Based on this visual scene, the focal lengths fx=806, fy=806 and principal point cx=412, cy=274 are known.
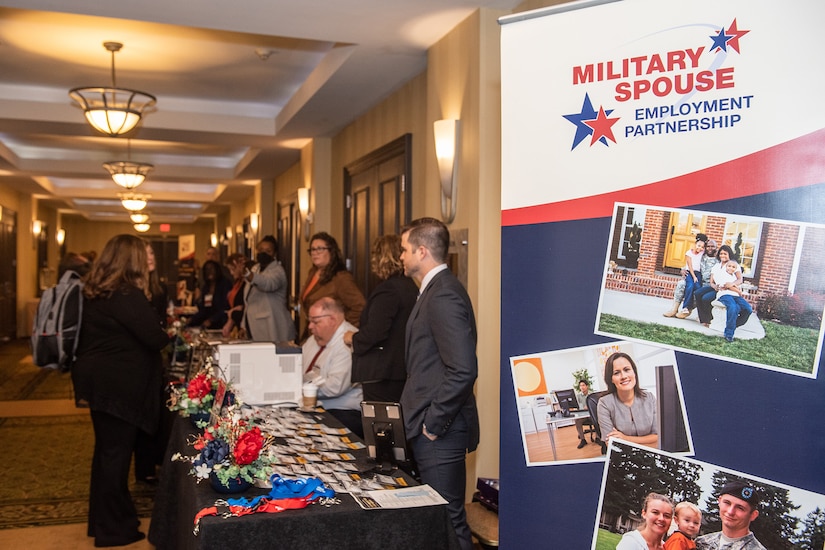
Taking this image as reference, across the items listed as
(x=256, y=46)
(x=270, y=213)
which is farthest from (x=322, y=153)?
(x=270, y=213)

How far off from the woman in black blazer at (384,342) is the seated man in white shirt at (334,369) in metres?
0.16

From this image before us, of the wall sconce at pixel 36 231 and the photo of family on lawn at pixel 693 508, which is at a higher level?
the wall sconce at pixel 36 231

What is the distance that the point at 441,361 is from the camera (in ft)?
10.1

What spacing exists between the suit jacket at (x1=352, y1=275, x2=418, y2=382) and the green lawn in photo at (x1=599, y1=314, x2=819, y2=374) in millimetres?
1954

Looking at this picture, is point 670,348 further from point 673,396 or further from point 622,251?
point 622,251

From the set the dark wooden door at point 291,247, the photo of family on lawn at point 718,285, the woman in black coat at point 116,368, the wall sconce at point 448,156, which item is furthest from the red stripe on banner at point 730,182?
the dark wooden door at point 291,247

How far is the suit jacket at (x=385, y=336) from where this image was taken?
12.9 feet

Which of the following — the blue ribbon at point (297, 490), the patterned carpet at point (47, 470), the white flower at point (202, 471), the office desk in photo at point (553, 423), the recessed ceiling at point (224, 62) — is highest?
the recessed ceiling at point (224, 62)

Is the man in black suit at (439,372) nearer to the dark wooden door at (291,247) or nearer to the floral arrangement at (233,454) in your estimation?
the floral arrangement at (233,454)

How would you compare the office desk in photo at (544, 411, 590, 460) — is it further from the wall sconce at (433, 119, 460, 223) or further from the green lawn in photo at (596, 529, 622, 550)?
the wall sconce at (433, 119, 460, 223)

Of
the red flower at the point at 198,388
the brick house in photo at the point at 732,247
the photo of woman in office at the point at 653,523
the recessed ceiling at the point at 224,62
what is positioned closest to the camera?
the brick house in photo at the point at 732,247

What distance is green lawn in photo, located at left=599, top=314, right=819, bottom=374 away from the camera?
5.95 feet

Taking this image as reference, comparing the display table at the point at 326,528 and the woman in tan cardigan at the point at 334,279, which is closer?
the display table at the point at 326,528

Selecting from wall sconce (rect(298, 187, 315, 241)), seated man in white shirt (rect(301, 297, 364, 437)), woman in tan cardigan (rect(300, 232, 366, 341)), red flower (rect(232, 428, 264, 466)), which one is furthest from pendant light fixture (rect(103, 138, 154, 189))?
red flower (rect(232, 428, 264, 466))
